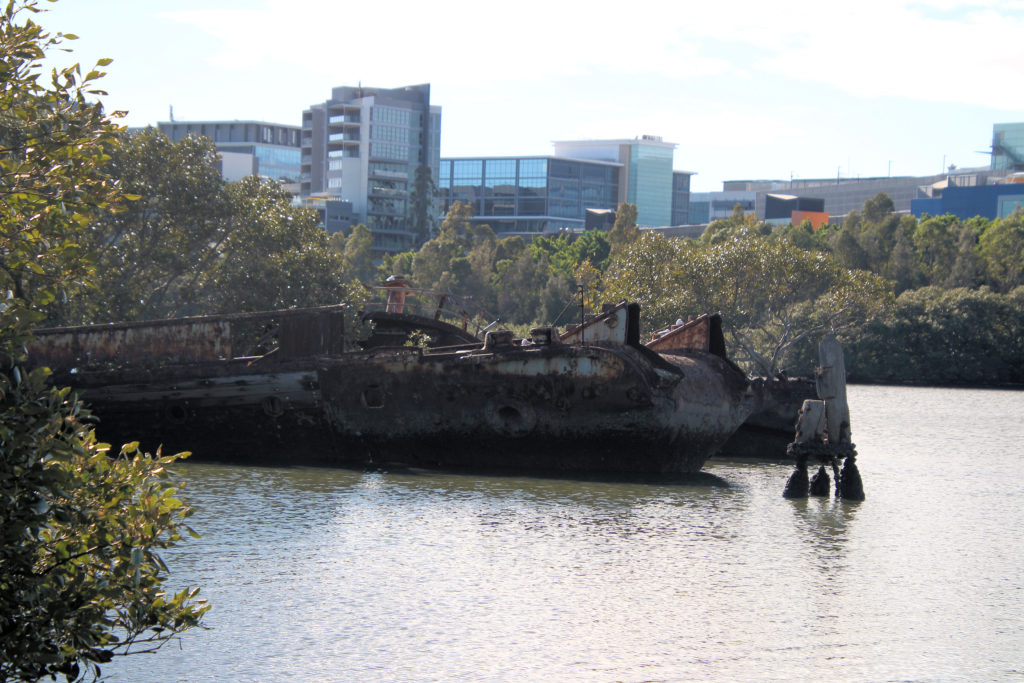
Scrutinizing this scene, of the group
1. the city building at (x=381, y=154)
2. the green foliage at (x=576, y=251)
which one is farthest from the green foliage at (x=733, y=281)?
the city building at (x=381, y=154)

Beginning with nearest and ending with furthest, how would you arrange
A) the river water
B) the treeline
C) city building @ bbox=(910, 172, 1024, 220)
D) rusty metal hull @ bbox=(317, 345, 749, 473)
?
1. the river water
2. rusty metal hull @ bbox=(317, 345, 749, 473)
3. the treeline
4. city building @ bbox=(910, 172, 1024, 220)

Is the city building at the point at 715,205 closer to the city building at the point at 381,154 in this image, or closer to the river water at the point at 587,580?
the city building at the point at 381,154

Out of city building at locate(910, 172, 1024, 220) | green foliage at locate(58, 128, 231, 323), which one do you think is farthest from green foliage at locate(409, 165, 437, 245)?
green foliage at locate(58, 128, 231, 323)

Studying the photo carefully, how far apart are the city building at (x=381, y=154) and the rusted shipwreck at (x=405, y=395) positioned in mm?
93756

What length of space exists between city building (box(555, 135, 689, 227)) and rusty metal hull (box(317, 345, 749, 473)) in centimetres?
12923

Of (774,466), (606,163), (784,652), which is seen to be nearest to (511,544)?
(784,652)

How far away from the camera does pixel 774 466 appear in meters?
22.6

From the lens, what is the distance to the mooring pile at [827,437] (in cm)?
1739

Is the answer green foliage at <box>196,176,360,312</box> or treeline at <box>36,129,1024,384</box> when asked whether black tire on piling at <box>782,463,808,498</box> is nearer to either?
treeline at <box>36,129,1024,384</box>

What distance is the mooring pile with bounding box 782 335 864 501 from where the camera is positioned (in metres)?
17.4

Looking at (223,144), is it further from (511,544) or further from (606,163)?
(511,544)

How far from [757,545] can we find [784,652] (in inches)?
175

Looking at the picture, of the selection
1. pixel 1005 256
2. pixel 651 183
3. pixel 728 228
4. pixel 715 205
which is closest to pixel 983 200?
pixel 728 228

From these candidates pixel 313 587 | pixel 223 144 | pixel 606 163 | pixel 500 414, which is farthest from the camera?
pixel 223 144
